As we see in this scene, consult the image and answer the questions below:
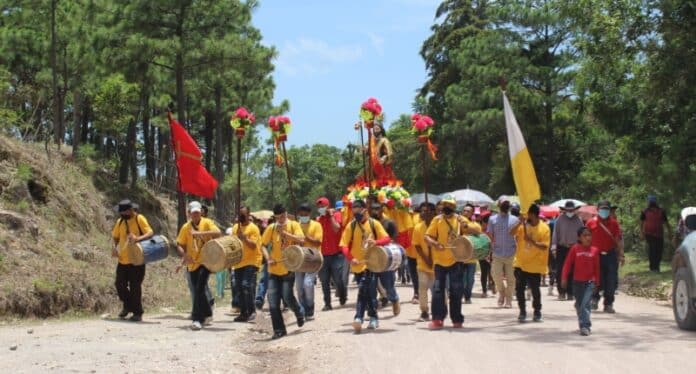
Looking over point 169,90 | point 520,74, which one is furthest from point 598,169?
point 169,90

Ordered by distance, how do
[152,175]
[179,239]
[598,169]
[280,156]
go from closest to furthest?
[179,239]
[280,156]
[598,169]
[152,175]

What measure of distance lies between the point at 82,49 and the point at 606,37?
17.2 meters

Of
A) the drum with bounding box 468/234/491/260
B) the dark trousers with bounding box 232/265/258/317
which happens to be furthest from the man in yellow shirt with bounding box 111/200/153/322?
the drum with bounding box 468/234/491/260

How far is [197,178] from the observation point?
682 inches

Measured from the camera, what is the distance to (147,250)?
44.9ft

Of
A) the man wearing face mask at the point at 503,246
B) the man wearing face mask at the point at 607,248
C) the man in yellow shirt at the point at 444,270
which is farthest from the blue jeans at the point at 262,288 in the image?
the man wearing face mask at the point at 607,248

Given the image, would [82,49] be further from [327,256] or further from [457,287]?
[457,287]

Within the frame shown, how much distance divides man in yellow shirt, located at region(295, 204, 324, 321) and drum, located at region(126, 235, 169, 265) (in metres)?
2.21

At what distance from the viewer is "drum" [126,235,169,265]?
1359cm

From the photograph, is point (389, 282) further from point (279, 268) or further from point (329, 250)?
point (329, 250)

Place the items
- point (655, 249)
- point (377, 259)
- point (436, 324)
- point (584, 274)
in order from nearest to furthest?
point (584, 274) < point (377, 259) < point (436, 324) < point (655, 249)

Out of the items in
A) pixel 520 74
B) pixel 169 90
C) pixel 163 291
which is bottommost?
pixel 163 291

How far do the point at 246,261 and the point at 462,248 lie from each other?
3910 millimetres

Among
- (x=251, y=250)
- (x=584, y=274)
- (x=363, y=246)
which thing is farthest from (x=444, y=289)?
(x=251, y=250)
